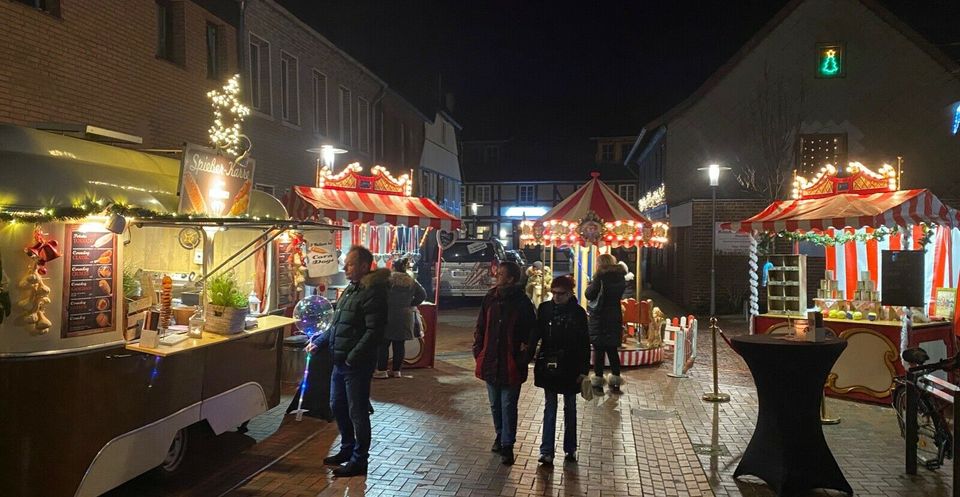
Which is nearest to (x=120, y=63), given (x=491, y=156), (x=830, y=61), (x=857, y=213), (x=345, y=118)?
(x=345, y=118)

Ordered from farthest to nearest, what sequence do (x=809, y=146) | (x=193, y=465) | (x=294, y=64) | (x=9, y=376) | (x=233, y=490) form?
1. (x=809, y=146)
2. (x=294, y=64)
3. (x=193, y=465)
4. (x=233, y=490)
5. (x=9, y=376)

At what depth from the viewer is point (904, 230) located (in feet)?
32.3

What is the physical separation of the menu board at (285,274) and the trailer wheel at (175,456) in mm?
4673

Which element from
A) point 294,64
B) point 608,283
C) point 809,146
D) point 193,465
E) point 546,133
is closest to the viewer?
point 193,465

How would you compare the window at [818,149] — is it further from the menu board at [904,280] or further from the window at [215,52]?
the window at [215,52]

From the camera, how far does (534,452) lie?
6844mm

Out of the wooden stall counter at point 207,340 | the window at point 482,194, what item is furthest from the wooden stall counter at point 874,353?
the window at point 482,194

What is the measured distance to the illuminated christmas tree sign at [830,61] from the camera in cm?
1952

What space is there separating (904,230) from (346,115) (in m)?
14.4

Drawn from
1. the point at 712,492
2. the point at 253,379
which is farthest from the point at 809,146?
the point at 253,379

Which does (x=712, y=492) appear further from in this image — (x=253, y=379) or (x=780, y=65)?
(x=780, y=65)

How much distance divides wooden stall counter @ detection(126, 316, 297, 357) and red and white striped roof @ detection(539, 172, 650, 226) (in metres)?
5.47

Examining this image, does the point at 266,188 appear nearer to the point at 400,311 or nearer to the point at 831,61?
the point at 400,311

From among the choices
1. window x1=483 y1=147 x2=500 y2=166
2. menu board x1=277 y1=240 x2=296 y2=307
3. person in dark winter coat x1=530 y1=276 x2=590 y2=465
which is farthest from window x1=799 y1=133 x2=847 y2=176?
window x1=483 y1=147 x2=500 y2=166
